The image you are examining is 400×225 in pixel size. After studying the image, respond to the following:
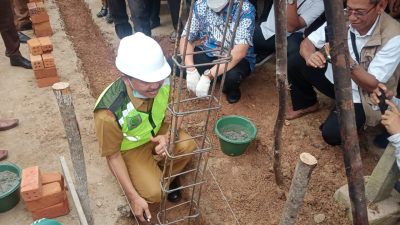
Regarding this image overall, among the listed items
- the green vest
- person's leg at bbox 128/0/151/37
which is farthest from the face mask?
person's leg at bbox 128/0/151/37

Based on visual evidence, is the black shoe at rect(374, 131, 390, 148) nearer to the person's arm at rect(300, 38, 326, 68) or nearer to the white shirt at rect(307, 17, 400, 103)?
the white shirt at rect(307, 17, 400, 103)

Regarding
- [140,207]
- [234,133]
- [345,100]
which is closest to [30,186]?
[140,207]

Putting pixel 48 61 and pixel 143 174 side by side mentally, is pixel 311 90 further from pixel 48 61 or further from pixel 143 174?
pixel 48 61

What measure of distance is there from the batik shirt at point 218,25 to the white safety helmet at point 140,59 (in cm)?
114

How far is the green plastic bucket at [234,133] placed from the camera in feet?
11.1

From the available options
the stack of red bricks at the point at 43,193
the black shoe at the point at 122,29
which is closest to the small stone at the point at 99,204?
the stack of red bricks at the point at 43,193

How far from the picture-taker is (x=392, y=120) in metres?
2.58

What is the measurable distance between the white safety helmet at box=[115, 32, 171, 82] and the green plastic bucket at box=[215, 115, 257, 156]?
3.74 feet

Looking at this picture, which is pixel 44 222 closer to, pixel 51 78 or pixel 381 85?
pixel 381 85

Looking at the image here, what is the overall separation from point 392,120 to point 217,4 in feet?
6.13

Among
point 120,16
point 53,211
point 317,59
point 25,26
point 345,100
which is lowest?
point 53,211

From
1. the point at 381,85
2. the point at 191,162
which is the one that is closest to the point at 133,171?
the point at 191,162

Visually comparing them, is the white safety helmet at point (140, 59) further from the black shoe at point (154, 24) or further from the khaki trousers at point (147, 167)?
the black shoe at point (154, 24)

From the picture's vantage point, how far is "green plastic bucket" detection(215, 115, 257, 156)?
3.39 meters
